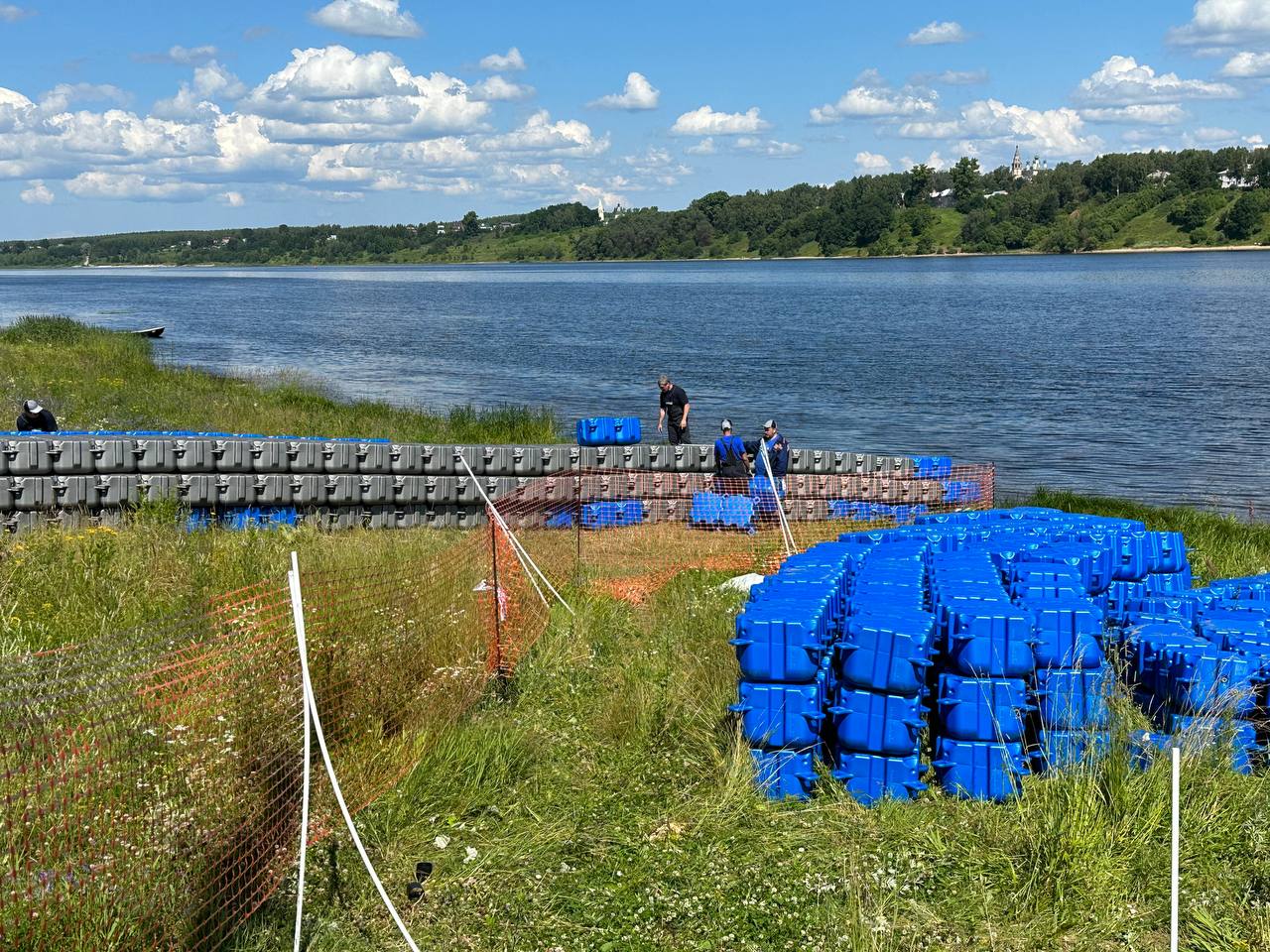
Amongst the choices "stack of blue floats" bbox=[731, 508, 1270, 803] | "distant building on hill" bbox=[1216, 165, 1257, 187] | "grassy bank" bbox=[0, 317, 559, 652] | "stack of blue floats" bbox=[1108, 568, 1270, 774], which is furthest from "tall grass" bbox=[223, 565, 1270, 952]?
"distant building on hill" bbox=[1216, 165, 1257, 187]

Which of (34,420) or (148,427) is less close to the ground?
(34,420)

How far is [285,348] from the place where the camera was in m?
60.1

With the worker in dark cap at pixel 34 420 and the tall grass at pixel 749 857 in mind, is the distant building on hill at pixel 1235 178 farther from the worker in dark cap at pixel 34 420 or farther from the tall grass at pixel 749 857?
the tall grass at pixel 749 857

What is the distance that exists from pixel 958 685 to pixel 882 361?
152 ft

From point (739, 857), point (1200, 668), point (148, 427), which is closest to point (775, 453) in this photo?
point (1200, 668)

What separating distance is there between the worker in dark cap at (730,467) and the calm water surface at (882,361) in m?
9.82

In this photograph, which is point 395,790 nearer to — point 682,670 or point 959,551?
point 682,670

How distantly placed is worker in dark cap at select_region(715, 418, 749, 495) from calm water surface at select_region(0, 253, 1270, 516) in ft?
32.2

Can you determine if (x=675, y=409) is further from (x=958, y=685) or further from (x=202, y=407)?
(x=958, y=685)

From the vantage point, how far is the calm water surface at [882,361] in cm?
3155

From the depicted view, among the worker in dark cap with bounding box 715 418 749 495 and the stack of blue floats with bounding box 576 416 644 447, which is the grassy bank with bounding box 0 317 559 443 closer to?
the stack of blue floats with bounding box 576 416 644 447

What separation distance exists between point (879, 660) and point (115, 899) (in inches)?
178

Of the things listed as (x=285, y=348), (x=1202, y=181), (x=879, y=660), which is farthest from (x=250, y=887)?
(x=1202, y=181)

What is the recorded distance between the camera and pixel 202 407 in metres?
27.0
